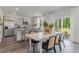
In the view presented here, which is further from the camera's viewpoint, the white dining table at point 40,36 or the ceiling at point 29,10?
the white dining table at point 40,36

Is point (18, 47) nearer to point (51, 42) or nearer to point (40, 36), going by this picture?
point (40, 36)

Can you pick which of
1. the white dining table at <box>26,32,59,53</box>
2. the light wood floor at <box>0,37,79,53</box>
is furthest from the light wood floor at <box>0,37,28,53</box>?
the white dining table at <box>26,32,59,53</box>

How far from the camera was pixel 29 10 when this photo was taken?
2125mm

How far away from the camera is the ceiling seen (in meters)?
2.08

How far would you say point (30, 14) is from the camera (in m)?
2.14

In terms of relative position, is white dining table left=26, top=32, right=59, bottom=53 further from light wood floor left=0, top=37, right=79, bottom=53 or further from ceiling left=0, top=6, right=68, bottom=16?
ceiling left=0, top=6, right=68, bottom=16

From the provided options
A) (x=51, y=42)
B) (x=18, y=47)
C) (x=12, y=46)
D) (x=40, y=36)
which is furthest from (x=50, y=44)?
(x=12, y=46)

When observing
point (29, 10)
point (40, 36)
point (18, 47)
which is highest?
point (29, 10)

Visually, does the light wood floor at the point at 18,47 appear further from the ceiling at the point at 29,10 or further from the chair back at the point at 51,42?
the ceiling at the point at 29,10

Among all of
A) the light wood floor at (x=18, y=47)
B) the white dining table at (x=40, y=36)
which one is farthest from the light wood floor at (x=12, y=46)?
the white dining table at (x=40, y=36)

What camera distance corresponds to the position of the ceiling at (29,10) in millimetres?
2076

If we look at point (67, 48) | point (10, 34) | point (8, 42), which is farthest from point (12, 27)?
point (67, 48)

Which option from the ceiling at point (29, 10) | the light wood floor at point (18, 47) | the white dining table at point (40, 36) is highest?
the ceiling at point (29, 10)
